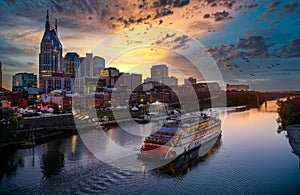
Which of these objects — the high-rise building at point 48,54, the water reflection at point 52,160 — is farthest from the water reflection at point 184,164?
the high-rise building at point 48,54

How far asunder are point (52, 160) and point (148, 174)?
19.8 ft

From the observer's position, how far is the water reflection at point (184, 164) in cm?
1220

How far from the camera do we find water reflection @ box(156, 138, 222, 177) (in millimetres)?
12203

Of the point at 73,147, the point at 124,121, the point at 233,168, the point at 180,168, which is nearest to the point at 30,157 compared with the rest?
the point at 73,147

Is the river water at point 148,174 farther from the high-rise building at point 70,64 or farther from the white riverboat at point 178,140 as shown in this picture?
the high-rise building at point 70,64

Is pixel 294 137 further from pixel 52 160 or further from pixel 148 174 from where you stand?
pixel 52 160

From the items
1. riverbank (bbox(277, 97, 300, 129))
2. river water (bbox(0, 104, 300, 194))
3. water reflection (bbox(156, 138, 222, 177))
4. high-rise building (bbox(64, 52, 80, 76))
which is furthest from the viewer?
high-rise building (bbox(64, 52, 80, 76))

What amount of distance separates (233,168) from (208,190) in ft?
10.9

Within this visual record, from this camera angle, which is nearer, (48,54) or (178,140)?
(178,140)

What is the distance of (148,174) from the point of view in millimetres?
11602

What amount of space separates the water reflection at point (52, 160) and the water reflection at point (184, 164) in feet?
17.7

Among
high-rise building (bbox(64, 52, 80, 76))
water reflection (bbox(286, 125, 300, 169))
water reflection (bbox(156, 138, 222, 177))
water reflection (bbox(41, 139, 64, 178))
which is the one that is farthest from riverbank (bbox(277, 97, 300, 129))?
high-rise building (bbox(64, 52, 80, 76))

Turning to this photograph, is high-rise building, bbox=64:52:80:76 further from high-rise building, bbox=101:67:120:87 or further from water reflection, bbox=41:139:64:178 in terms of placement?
water reflection, bbox=41:139:64:178

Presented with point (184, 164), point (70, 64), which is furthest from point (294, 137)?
point (70, 64)
